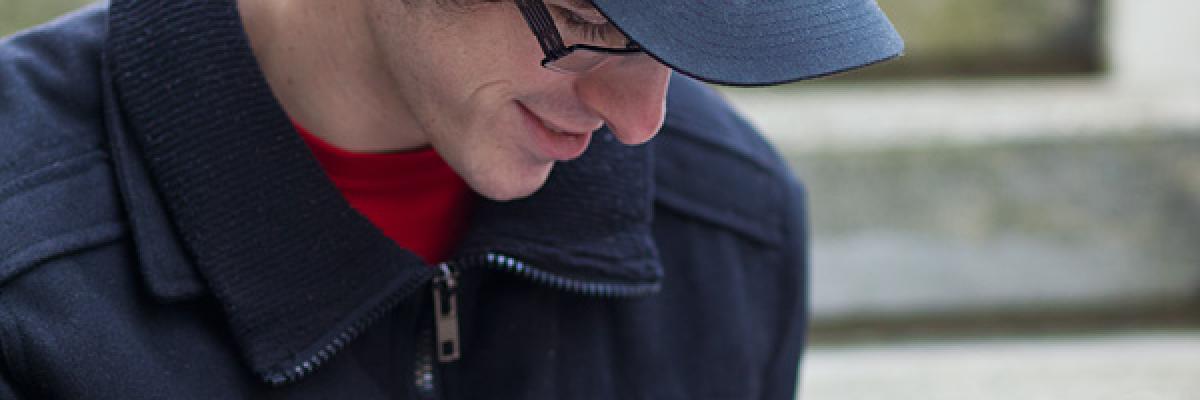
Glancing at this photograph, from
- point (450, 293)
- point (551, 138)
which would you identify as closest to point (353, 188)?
point (450, 293)

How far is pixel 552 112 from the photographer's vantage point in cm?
155

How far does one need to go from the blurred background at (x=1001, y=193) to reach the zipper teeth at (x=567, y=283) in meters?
2.09

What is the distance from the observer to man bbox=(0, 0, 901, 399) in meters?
1.46

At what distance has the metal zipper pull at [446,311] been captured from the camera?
169cm

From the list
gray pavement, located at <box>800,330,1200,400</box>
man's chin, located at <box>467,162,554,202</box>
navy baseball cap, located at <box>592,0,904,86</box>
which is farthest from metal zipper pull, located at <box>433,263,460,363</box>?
gray pavement, located at <box>800,330,1200,400</box>

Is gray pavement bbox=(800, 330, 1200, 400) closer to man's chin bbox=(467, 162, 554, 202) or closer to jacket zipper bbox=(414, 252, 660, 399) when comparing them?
jacket zipper bbox=(414, 252, 660, 399)

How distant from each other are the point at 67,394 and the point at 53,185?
0.68 ft

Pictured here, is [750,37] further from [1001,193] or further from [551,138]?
[1001,193]

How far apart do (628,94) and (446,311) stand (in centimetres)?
36

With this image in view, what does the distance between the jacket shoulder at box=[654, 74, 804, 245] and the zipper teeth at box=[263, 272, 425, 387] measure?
15.9 inches

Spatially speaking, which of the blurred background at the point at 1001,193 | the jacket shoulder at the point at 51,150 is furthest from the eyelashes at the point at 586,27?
the blurred background at the point at 1001,193

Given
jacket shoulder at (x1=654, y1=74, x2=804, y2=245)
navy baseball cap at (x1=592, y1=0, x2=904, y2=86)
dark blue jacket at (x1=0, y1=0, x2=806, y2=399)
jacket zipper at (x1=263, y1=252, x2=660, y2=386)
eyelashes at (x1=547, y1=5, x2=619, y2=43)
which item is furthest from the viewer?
jacket shoulder at (x1=654, y1=74, x2=804, y2=245)

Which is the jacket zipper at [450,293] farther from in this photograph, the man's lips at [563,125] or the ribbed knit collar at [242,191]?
the man's lips at [563,125]

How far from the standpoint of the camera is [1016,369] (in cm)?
389
